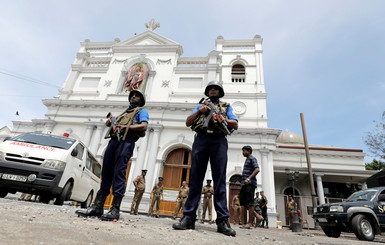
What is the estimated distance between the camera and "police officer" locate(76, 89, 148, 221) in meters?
2.84

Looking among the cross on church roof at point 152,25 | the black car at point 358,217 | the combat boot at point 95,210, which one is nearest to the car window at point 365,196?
the black car at point 358,217

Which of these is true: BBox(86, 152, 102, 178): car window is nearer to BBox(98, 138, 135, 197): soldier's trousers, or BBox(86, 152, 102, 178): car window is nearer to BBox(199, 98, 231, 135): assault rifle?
BBox(98, 138, 135, 197): soldier's trousers

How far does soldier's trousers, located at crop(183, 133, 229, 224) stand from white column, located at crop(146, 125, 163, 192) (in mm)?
10129

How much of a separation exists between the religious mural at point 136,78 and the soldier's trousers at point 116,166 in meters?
→ 13.6

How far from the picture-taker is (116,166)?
2.92 metres

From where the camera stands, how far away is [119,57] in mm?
17938

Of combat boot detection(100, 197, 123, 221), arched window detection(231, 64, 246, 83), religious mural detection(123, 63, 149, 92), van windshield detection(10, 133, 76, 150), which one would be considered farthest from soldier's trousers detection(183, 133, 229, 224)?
arched window detection(231, 64, 246, 83)

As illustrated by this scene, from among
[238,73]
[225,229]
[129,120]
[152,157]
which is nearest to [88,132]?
[152,157]

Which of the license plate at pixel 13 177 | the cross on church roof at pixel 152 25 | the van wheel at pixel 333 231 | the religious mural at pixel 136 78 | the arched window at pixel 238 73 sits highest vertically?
the cross on church roof at pixel 152 25

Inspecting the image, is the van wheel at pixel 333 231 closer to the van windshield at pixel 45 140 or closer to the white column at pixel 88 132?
the van windshield at pixel 45 140

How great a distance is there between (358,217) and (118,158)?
6.24 meters

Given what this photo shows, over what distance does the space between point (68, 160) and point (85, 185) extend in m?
2.06

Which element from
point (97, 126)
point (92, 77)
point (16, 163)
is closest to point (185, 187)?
point (16, 163)

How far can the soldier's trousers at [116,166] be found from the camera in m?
2.87
